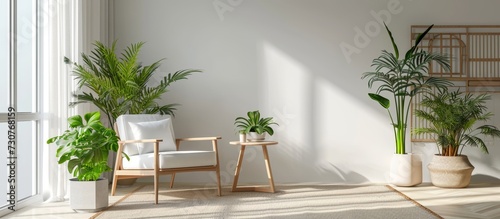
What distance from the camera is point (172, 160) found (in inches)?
196

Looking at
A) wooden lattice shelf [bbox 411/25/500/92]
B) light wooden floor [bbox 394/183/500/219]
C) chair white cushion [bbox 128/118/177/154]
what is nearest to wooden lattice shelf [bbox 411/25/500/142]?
wooden lattice shelf [bbox 411/25/500/92]

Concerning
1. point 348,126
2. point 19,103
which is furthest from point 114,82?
point 348,126

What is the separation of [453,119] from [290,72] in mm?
1713

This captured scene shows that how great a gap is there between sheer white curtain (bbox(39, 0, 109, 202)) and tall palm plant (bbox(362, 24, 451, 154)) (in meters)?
2.87

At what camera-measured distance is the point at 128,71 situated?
572 cm

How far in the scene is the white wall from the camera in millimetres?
6457

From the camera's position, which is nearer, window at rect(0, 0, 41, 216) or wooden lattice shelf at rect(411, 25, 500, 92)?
window at rect(0, 0, 41, 216)

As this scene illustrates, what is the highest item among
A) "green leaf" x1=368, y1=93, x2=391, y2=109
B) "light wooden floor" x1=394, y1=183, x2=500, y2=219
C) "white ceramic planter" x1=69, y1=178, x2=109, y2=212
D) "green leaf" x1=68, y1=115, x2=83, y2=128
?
"green leaf" x1=368, y1=93, x2=391, y2=109

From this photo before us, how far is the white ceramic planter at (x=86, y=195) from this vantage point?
4527 mm

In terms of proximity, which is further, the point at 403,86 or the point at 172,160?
the point at 403,86

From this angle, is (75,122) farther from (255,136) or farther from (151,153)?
(255,136)

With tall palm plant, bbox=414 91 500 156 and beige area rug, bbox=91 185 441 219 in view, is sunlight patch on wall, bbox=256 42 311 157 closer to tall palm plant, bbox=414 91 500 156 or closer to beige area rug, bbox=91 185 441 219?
beige area rug, bbox=91 185 441 219

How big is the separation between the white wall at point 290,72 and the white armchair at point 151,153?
0.93 m

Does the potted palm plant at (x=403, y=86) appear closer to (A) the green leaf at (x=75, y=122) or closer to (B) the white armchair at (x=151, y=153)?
(B) the white armchair at (x=151, y=153)
